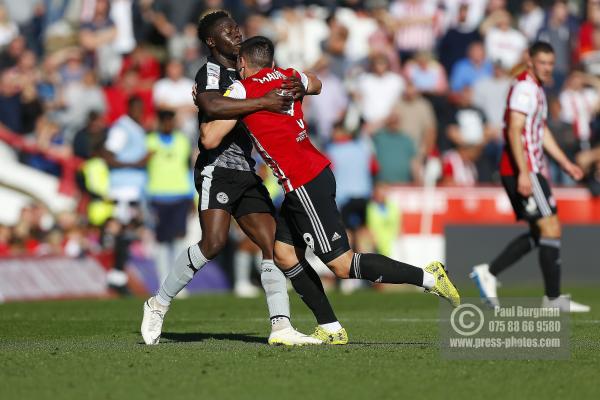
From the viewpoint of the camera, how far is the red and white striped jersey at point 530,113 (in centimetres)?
1226

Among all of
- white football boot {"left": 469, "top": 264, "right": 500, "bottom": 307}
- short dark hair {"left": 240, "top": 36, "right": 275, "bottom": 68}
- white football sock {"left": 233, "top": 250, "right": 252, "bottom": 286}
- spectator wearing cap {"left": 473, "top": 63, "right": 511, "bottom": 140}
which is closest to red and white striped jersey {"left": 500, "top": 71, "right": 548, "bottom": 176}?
white football boot {"left": 469, "top": 264, "right": 500, "bottom": 307}

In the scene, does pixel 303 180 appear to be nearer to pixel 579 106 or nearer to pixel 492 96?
pixel 492 96

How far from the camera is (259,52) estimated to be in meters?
8.97

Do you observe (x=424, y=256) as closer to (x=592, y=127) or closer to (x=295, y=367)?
(x=592, y=127)

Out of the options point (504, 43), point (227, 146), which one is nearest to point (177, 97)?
point (504, 43)

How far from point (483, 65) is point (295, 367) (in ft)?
48.6

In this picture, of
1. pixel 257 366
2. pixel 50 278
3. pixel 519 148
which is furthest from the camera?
pixel 50 278

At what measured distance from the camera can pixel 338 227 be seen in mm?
8891

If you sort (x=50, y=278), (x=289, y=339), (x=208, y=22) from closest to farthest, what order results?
1. (x=289, y=339)
2. (x=208, y=22)
3. (x=50, y=278)

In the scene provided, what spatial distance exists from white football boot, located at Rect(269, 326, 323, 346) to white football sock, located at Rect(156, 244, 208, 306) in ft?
2.50

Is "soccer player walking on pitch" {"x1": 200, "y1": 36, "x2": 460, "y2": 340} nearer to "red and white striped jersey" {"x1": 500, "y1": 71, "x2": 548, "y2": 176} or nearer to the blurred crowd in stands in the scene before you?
"red and white striped jersey" {"x1": 500, "y1": 71, "x2": 548, "y2": 176}

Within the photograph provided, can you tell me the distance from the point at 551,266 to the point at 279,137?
4.45m

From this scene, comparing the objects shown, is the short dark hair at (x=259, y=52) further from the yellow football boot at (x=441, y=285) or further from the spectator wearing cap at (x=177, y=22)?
the spectator wearing cap at (x=177, y=22)

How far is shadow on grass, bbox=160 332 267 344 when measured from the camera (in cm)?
984
